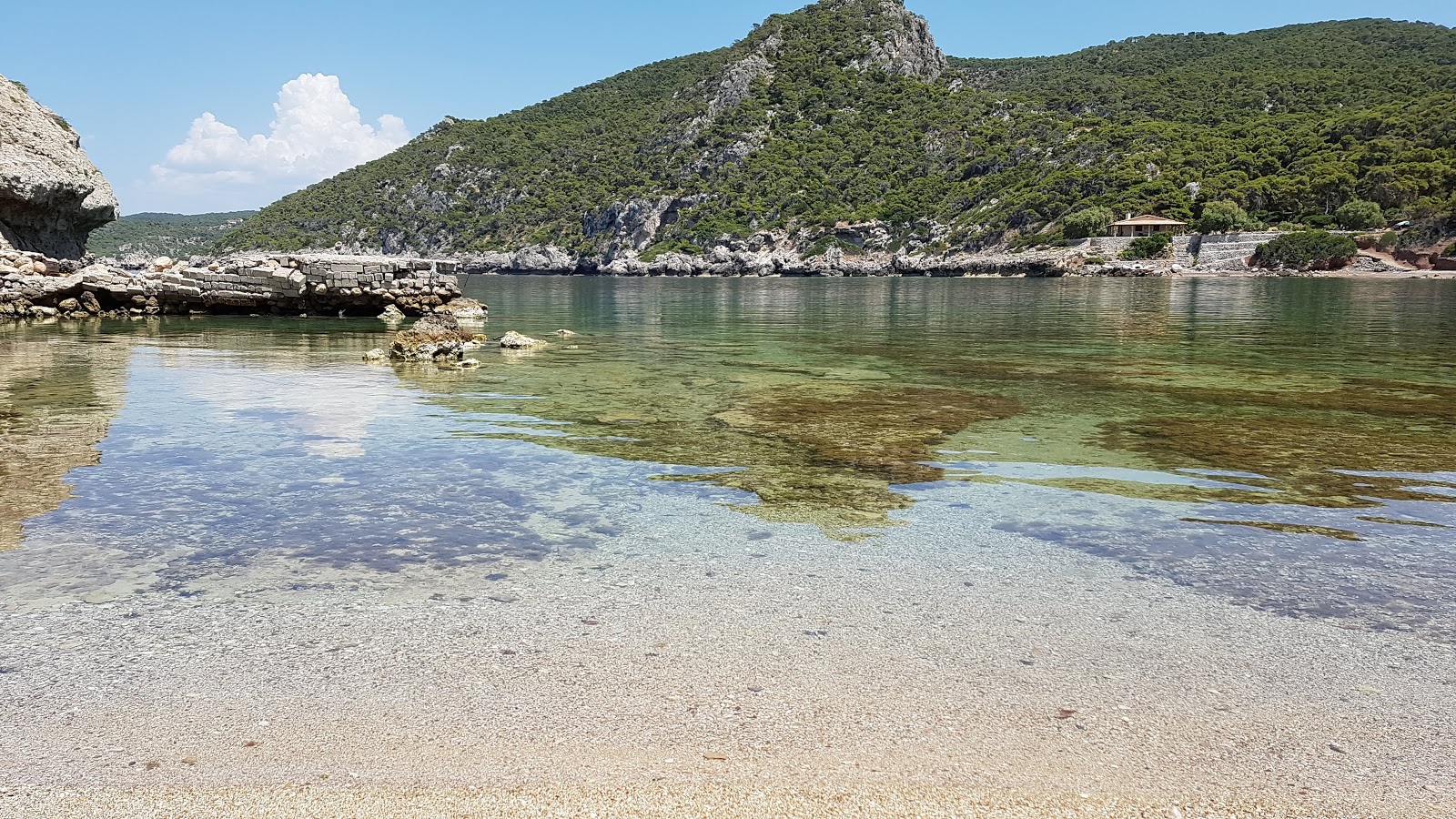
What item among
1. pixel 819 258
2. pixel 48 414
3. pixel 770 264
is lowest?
pixel 48 414

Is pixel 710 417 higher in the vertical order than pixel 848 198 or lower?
lower

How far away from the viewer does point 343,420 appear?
10969mm

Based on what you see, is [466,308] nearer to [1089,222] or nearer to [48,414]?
[48,414]

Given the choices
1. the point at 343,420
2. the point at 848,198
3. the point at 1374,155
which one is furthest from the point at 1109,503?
the point at 848,198

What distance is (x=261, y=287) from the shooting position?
30.7 metres

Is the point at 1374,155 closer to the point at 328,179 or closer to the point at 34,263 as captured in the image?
the point at 34,263

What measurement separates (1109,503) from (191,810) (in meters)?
6.41

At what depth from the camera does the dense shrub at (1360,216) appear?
82.8 meters

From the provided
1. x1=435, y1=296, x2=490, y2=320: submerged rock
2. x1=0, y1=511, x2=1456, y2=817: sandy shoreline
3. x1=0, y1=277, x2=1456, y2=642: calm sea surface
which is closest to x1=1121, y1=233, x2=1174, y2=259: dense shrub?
x1=0, y1=277, x2=1456, y2=642: calm sea surface

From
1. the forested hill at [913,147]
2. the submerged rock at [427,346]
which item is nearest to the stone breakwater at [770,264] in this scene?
the forested hill at [913,147]

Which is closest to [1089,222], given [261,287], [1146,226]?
[1146,226]

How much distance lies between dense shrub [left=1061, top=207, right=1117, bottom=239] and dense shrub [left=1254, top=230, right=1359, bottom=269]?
1755 centimetres

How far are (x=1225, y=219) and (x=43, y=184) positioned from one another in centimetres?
9696

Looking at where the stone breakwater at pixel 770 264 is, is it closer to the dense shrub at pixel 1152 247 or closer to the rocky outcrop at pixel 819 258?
the rocky outcrop at pixel 819 258
